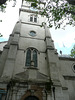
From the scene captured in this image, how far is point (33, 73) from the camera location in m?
9.06

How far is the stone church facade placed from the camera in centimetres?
773

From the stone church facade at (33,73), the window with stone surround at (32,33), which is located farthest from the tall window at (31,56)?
the window with stone surround at (32,33)

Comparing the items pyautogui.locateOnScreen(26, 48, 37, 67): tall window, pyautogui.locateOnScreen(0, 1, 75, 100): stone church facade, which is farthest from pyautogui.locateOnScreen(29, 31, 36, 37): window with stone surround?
pyautogui.locateOnScreen(26, 48, 37, 67): tall window

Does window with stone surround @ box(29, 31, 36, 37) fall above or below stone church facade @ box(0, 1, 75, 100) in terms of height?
above

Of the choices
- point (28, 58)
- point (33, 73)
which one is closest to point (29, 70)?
point (33, 73)

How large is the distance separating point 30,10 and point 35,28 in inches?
280

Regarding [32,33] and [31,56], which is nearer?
[31,56]

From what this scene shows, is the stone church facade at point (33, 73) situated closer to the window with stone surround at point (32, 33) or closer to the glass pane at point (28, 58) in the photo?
the glass pane at point (28, 58)

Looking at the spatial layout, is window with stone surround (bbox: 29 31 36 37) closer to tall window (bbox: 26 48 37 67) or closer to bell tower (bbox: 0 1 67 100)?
bell tower (bbox: 0 1 67 100)

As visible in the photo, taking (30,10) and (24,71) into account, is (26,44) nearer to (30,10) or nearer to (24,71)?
(24,71)

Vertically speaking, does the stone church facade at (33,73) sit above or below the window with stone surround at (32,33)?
below

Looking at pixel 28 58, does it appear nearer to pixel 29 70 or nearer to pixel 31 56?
pixel 31 56

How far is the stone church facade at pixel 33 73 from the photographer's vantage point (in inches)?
304

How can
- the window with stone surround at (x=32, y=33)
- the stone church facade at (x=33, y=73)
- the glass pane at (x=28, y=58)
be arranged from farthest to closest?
the window with stone surround at (x=32, y=33) < the glass pane at (x=28, y=58) < the stone church facade at (x=33, y=73)
